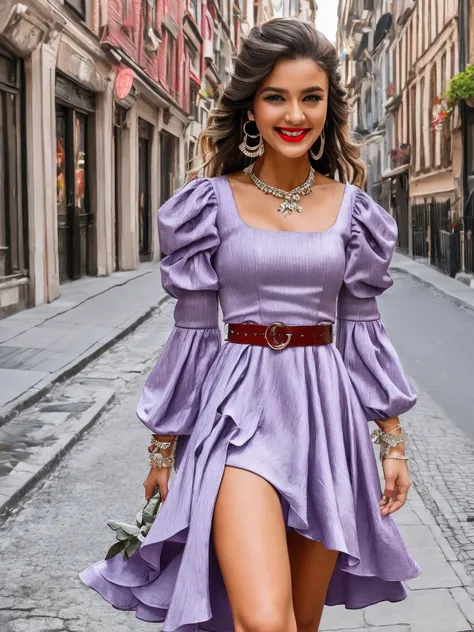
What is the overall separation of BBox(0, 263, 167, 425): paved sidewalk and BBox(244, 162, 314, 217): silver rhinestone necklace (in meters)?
4.51

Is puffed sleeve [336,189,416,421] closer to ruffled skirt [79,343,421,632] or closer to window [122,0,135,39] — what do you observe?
ruffled skirt [79,343,421,632]

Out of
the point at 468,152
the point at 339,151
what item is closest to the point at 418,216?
the point at 468,152

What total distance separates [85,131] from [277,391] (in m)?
17.6

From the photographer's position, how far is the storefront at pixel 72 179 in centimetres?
1731

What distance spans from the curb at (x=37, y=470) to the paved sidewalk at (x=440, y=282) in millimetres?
9496

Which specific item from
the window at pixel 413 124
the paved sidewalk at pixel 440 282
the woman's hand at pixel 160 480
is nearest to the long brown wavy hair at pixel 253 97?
the woman's hand at pixel 160 480

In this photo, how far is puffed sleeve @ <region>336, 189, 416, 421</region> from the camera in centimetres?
251

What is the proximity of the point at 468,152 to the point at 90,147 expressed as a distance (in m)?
8.89

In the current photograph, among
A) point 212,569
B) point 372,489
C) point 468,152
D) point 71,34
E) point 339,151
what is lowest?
point 212,569

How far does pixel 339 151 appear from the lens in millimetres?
2775

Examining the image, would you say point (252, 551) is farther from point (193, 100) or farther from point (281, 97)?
point (193, 100)

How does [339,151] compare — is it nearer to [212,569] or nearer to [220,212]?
[220,212]

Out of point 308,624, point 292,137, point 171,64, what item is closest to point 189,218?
point 292,137

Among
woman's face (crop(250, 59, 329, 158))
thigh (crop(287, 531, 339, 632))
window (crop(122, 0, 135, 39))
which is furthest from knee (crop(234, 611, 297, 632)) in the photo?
window (crop(122, 0, 135, 39))
